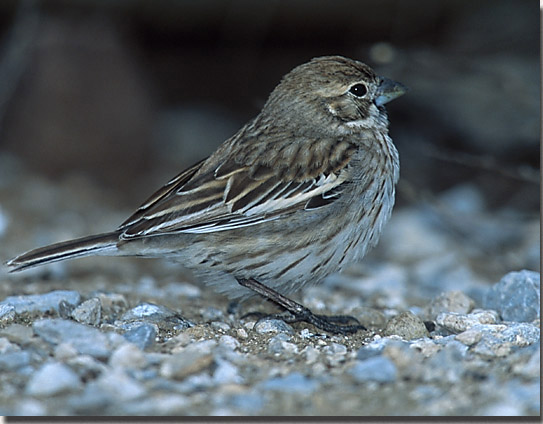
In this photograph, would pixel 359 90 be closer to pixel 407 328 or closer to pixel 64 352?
pixel 407 328

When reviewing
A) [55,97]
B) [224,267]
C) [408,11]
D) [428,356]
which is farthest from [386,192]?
[55,97]

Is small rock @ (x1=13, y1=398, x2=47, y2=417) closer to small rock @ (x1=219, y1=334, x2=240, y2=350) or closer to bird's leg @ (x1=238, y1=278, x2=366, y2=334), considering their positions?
small rock @ (x1=219, y1=334, x2=240, y2=350)

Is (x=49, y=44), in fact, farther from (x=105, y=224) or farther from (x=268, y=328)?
(x=268, y=328)

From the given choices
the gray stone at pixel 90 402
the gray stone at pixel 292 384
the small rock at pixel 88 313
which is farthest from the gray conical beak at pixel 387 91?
the gray stone at pixel 90 402

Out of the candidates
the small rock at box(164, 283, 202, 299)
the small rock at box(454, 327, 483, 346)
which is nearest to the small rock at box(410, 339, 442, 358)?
the small rock at box(454, 327, 483, 346)

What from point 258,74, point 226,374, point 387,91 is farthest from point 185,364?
point 258,74

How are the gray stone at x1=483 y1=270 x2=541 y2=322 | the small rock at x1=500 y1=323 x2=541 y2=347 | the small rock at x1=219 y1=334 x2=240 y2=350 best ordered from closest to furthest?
the small rock at x1=219 y1=334 x2=240 y2=350, the small rock at x1=500 y1=323 x2=541 y2=347, the gray stone at x1=483 y1=270 x2=541 y2=322

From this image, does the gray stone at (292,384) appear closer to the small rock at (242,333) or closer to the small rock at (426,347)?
the small rock at (426,347)

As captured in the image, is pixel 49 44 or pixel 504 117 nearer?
pixel 504 117
